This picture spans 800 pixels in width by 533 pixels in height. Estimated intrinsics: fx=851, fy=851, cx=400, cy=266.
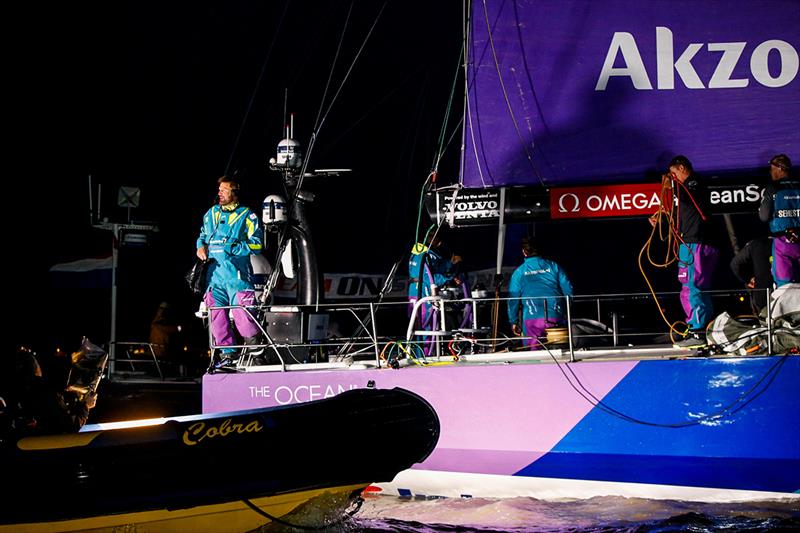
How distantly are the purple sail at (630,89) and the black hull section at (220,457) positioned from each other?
8.12ft

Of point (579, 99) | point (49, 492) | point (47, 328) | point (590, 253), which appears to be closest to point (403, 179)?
point (590, 253)

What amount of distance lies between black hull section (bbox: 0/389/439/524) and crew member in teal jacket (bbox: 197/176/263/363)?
5.94 feet

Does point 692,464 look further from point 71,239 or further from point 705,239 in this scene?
point 71,239

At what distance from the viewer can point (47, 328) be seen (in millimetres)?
22141

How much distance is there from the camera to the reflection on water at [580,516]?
16.1ft

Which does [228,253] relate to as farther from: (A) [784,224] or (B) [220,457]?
(A) [784,224]

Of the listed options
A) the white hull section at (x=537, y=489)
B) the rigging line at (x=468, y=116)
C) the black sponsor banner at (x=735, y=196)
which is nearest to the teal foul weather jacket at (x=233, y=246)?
the rigging line at (x=468, y=116)

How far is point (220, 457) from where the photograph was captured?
4.83 m

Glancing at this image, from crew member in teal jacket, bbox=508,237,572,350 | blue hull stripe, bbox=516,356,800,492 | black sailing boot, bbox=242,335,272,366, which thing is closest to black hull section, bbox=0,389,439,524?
blue hull stripe, bbox=516,356,800,492

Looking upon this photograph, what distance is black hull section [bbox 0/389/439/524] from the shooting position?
14.6 ft

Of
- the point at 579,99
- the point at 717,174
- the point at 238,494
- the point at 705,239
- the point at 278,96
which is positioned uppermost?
the point at 278,96

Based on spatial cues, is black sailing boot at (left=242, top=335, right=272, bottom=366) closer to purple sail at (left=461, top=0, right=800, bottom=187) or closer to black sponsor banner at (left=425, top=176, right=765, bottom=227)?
black sponsor banner at (left=425, top=176, right=765, bottom=227)

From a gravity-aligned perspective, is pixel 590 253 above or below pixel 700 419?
above

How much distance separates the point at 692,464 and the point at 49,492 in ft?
12.0
